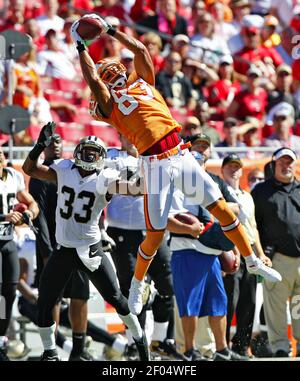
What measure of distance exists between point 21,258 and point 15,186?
5.31 feet

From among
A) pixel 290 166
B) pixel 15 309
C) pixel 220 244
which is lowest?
pixel 15 309

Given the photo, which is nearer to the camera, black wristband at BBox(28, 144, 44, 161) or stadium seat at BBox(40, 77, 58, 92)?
black wristband at BBox(28, 144, 44, 161)

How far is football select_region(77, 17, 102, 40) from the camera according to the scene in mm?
8164

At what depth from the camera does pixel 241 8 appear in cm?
1677

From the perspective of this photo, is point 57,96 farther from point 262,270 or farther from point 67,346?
point 262,270

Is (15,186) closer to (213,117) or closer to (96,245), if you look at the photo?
(96,245)

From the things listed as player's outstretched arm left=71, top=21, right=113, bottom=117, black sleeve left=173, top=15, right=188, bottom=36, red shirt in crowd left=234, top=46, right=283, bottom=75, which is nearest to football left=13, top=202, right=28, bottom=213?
player's outstretched arm left=71, top=21, right=113, bottom=117

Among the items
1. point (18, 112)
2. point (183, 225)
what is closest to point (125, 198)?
point (183, 225)

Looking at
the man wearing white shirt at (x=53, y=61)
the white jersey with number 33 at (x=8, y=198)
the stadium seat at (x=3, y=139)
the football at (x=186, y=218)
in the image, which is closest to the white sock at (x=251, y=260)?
the football at (x=186, y=218)

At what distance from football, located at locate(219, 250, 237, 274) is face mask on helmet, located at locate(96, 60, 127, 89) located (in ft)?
7.41

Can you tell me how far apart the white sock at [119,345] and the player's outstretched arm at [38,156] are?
2122 millimetres

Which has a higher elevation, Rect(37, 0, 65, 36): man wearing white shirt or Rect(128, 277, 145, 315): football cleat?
Rect(37, 0, 65, 36): man wearing white shirt

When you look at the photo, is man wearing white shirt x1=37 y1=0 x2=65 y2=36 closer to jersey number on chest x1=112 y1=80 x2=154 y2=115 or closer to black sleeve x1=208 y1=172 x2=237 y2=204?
black sleeve x1=208 y1=172 x2=237 y2=204

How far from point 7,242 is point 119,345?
162cm
